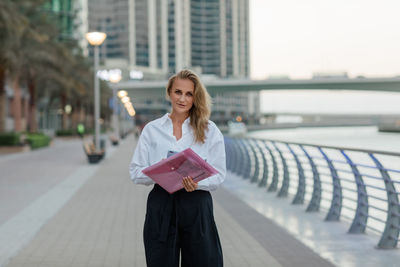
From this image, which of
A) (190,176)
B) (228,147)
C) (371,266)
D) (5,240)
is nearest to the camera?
(190,176)

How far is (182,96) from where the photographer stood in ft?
11.5

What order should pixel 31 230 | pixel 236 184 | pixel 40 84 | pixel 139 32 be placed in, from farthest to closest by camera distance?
pixel 139 32, pixel 40 84, pixel 236 184, pixel 31 230

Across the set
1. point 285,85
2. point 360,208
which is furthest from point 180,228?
point 285,85

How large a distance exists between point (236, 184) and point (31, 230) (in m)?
7.17

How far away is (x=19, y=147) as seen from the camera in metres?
30.6

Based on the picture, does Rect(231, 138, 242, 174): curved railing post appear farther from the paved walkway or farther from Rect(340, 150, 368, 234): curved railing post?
Rect(340, 150, 368, 234): curved railing post

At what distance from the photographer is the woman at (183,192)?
3.46 meters

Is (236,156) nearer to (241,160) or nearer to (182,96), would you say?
(241,160)

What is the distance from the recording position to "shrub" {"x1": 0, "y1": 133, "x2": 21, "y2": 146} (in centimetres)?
3031

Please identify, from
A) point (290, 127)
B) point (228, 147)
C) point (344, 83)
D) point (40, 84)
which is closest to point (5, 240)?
point (228, 147)

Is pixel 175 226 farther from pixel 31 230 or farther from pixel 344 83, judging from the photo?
pixel 344 83

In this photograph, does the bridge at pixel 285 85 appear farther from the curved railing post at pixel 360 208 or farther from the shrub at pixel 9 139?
the curved railing post at pixel 360 208

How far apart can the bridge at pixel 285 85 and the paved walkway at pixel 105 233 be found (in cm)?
6105

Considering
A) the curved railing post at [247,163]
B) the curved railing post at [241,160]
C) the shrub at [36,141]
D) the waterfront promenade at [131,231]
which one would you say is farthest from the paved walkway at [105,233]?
the shrub at [36,141]
